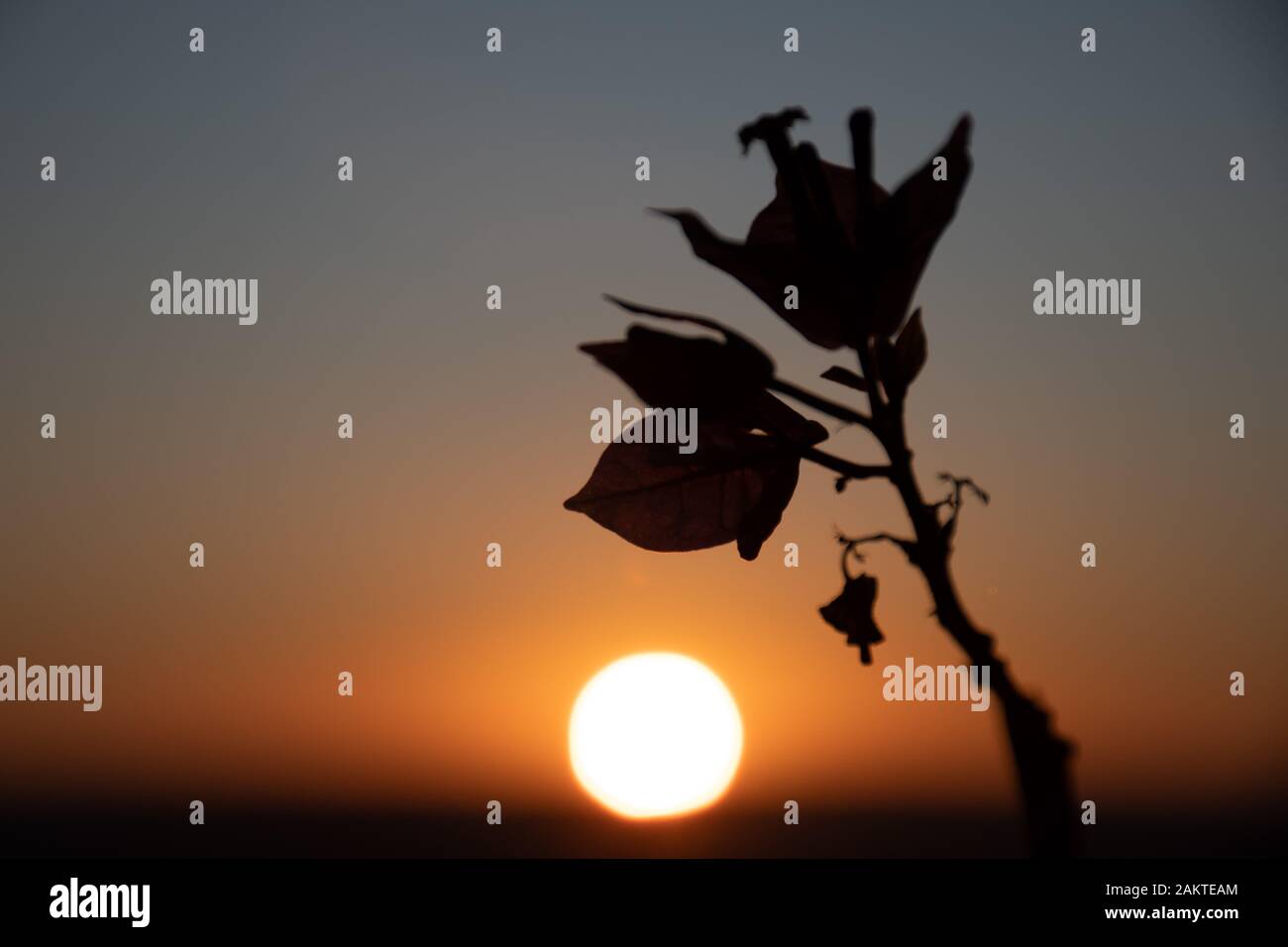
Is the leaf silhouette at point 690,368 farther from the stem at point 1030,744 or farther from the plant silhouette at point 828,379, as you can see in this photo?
the stem at point 1030,744

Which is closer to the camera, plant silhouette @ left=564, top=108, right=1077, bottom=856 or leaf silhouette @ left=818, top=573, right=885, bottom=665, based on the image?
plant silhouette @ left=564, top=108, right=1077, bottom=856

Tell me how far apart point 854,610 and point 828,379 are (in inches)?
8.7

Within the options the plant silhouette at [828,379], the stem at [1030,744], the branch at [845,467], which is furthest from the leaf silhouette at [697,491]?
the stem at [1030,744]

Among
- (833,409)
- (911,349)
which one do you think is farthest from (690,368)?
(911,349)

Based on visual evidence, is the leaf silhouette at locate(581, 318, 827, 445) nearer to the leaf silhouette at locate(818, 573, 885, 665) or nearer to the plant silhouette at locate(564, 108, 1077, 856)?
the plant silhouette at locate(564, 108, 1077, 856)

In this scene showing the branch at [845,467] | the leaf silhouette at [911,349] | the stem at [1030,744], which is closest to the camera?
the stem at [1030,744]

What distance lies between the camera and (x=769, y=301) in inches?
35.1

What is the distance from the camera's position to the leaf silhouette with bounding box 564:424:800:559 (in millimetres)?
947

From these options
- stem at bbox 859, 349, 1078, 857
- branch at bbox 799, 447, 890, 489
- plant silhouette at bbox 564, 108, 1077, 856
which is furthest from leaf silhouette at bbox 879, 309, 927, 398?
stem at bbox 859, 349, 1078, 857

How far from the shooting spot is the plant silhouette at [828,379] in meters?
0.60

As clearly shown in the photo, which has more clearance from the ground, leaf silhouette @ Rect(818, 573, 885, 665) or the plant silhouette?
the plant silhouette
